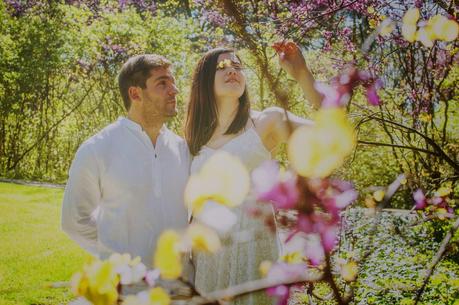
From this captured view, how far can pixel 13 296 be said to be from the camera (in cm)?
423

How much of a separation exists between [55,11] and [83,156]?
421 inches

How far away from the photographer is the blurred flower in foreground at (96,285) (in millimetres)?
690

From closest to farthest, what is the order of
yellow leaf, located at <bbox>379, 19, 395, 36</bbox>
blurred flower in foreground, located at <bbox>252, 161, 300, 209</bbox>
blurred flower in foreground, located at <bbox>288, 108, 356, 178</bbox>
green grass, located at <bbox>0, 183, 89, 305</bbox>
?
blurred flower in foreground, located at <bbox>288, 108, 356, 178</bbox> < blurred flower in foreground, located at <bbox>252, 161, 300, 209</bbox> < yellow leaf, located at <bbox>379, 19, 395, 36</bbox> < green grass, located at <bbox>0, 183, 89, 305</bbox>

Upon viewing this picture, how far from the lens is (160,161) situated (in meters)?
2.19

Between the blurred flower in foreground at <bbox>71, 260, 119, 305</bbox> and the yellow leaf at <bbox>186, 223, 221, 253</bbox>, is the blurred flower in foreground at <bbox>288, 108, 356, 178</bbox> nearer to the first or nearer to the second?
the yellow leaf at <bbox>186, 223, 221, 253</bbox>

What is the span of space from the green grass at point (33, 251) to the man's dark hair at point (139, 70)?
173 centimetres

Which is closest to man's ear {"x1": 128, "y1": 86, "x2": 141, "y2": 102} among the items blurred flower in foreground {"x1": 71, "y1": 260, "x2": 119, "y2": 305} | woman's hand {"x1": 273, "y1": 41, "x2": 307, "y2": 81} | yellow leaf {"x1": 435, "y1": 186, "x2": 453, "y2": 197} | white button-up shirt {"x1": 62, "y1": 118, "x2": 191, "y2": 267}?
white button-up shirt {"x1": 62, "y1": 118, "x2": 191, "y2": 267}

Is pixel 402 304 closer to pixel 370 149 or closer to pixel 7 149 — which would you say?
pixel 370 149

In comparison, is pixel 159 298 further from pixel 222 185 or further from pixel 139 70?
pixel 139 70

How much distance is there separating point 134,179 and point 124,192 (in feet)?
0.25

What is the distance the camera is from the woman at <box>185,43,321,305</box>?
2074 mm

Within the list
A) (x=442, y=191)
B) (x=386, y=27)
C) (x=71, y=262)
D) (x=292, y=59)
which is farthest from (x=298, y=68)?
(x=71, y=262)

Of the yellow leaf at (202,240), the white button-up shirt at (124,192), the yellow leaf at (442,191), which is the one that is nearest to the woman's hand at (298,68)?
the yellow leaf at (202,240)

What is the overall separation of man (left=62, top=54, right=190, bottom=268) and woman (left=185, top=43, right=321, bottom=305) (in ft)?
0.56
